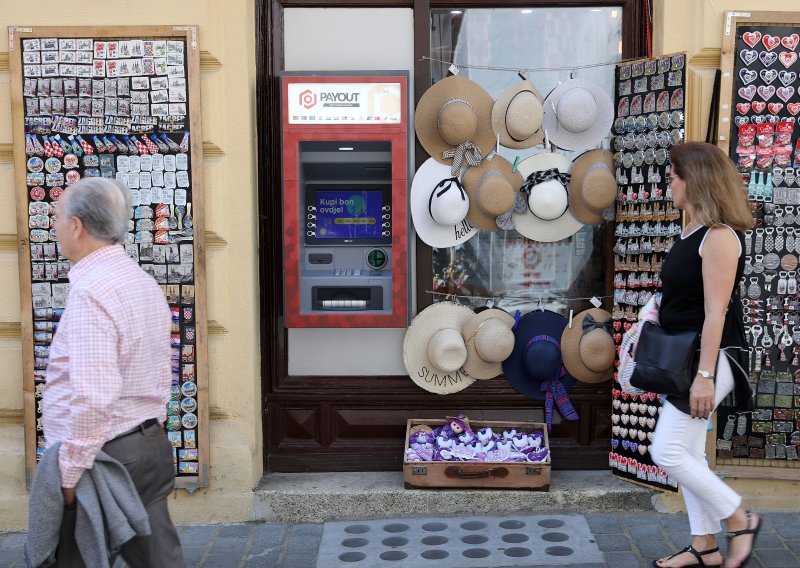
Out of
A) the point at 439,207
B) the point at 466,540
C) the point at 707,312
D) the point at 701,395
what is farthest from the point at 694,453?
the point at 439,207

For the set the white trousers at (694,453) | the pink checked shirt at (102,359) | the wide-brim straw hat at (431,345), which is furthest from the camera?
the wide-brim straw hat at (431,345)

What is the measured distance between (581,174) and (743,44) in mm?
990

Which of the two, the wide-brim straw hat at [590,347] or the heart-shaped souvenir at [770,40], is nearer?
the heart-shaped souvenir at [770,40]

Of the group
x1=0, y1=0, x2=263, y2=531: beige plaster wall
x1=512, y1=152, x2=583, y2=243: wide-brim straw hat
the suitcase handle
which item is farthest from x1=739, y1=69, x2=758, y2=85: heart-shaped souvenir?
x1=0, y1=0, x2=263, y2=531: beige plaster wall

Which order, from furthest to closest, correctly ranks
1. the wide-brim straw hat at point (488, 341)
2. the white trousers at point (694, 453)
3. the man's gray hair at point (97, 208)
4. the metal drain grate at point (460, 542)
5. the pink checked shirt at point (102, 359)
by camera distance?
the wide-brim straw hat at point (488, 341) < the metal drain grate at point (460, 542) < the white trousers at point (694, 453) < the man's gray hair at point (97, 208) < the pink checked shirt at point (102, 359)

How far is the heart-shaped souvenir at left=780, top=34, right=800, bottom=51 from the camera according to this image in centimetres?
420

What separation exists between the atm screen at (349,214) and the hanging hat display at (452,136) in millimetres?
396

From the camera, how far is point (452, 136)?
4.40 m

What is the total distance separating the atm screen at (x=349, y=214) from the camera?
4.45 meters

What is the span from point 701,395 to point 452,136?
190 centimetres

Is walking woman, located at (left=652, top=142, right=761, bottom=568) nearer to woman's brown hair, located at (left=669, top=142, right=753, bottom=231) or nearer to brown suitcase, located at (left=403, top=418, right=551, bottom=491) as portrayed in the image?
woman's brown hair, located at (left=669, top=142, right=753, bottom=231)

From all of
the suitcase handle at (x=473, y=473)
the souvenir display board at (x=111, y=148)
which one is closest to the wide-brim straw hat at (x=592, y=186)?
the suitcase handle at (x=473, y=473)

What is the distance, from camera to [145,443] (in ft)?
8.45

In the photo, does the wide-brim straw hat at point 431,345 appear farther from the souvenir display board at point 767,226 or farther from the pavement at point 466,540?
the souvenir display board at point 767,226
